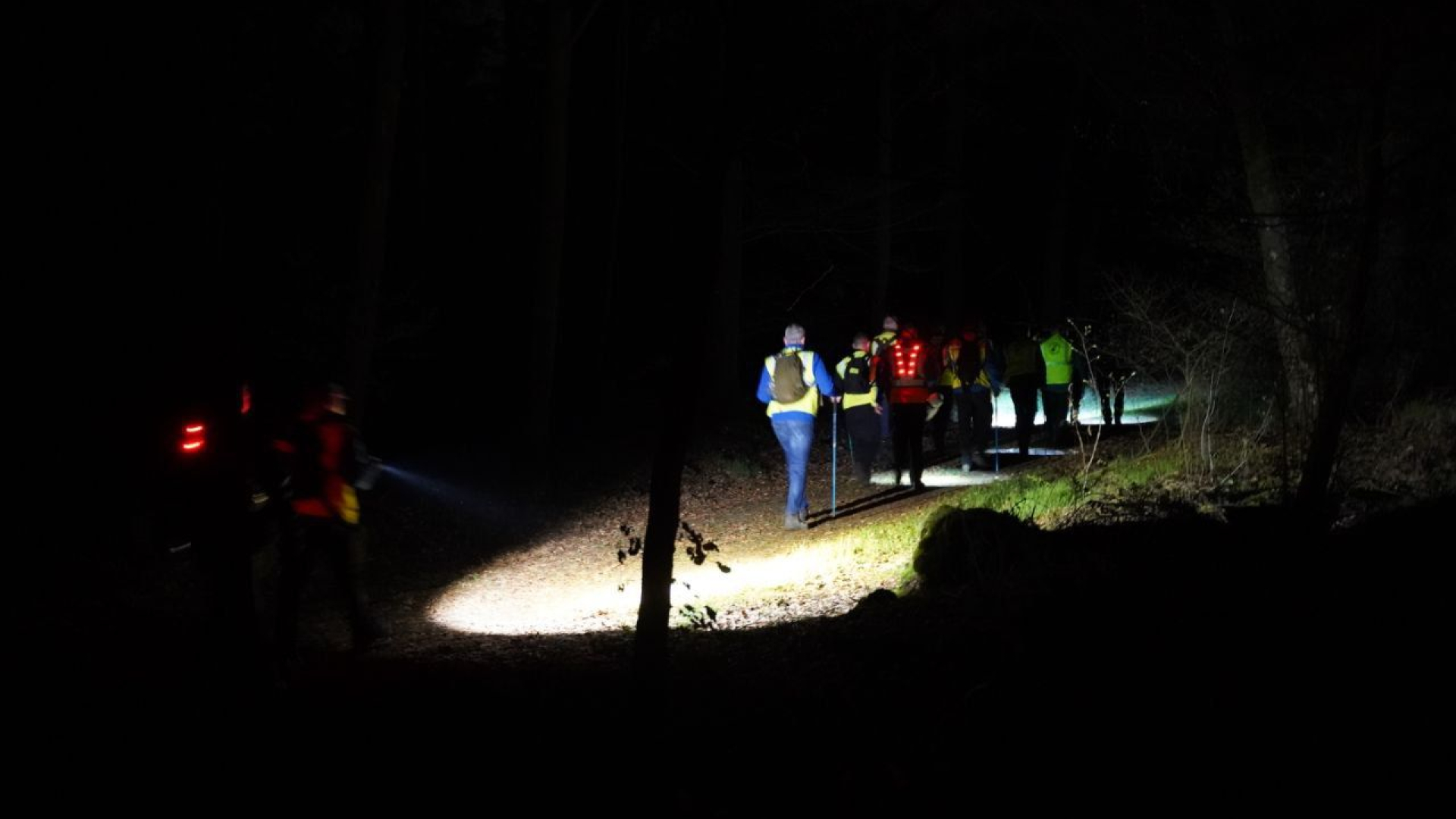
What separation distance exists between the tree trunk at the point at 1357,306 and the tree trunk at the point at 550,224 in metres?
10.7

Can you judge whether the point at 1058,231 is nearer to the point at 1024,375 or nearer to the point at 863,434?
the point at 1024,375

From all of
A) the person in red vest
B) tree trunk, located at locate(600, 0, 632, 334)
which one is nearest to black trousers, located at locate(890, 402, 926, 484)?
the person in red vest

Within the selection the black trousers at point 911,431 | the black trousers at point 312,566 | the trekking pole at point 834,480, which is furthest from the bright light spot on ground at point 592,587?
the black trousers at point 312,566

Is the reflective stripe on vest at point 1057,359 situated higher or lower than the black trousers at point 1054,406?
higher

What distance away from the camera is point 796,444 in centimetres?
1230

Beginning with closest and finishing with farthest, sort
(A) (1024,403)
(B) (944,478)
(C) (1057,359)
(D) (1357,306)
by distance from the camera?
(D) (1357,306)
(B) (944,478)
(A) (1024,403)
(C) (1057,359)

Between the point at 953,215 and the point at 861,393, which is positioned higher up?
the point at 953,215

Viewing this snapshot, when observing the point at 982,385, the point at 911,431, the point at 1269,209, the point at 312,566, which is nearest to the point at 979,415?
the point at 982,385

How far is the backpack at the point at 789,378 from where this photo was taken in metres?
12.0

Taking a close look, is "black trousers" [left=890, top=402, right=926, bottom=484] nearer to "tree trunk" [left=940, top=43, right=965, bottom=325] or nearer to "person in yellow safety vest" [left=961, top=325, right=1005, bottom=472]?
"person in yellow safety vest" [left=961, top=325, right=1005, bottom=472]

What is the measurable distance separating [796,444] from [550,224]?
6698 millimetres

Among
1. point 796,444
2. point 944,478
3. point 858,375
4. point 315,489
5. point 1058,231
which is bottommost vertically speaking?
point 944,478

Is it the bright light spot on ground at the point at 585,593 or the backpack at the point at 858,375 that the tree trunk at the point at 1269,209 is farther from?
the bright light spot on ground at the point at 585,593

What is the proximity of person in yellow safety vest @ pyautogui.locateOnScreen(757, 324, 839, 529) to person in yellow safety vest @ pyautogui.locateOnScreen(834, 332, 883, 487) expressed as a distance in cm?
72
